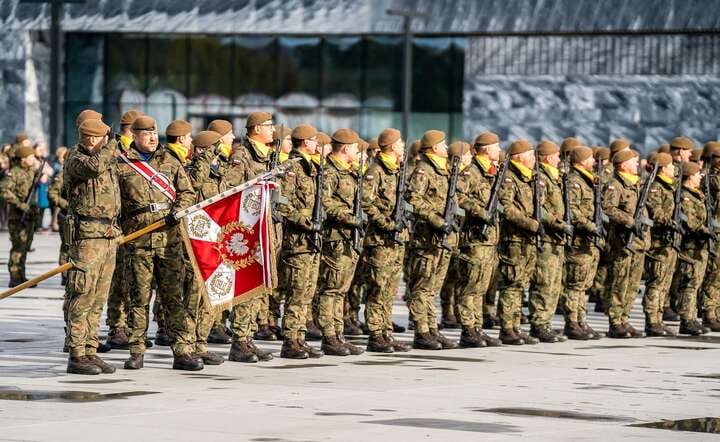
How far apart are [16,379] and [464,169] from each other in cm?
534

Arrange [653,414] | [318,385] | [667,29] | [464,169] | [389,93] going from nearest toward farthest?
1. [653,414]
2. [318,385]
3. [464,169]
4. [667,29]
5. [389,93]

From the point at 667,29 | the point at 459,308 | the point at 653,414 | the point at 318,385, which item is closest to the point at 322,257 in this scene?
the point at 459,308

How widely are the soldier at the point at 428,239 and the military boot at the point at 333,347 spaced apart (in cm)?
93

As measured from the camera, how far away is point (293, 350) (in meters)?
15.1

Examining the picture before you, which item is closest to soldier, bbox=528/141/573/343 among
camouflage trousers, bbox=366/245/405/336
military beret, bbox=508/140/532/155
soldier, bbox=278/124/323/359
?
military beret, bbox=508/140/532/155

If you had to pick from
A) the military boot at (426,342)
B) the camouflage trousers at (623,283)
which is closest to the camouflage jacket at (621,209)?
the camouflage trousers at (623,283)

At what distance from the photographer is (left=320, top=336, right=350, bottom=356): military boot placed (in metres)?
15.5

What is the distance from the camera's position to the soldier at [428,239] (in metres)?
16.2

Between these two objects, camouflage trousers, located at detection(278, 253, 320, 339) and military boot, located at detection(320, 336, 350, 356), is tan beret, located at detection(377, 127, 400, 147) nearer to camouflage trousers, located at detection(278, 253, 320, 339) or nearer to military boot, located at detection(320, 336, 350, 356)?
camouflage trousers, located at detection(278, 253, 320, 339)

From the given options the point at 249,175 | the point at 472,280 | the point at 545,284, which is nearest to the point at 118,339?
the point at 249,175

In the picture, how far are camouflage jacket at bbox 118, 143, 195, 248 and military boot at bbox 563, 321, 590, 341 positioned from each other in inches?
192

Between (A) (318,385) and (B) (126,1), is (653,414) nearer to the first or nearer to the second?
(A) (318,385)

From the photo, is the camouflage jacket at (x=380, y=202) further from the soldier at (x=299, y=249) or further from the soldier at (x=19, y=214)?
the soldier at (x=19, y=214)

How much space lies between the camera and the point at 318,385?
13.1 m
